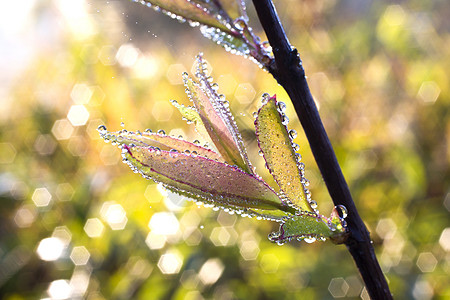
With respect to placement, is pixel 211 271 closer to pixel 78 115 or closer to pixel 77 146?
pixel 77 146

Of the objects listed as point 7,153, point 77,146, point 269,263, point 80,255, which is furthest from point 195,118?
point 7,153

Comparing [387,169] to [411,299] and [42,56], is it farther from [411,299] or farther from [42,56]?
[42,56]

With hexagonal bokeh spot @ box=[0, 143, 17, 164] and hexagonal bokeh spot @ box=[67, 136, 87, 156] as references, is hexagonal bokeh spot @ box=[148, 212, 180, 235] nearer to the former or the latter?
hexagonal bokeh spot @ box=[67, 136, 87, 156]

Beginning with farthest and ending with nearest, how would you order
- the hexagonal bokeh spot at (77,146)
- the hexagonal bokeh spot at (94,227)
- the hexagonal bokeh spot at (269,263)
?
the hexagonal bokeh spot at (77,146) < the hexagonal bokeh spot at (94,227) < the hexagonal bokeh spot at (269,263)

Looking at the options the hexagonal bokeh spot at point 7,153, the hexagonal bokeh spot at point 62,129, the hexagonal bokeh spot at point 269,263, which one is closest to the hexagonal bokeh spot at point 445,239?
the hexagonal bokeh spot at point 269,263

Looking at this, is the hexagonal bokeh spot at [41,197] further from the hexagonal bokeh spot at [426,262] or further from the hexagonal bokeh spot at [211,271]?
the hexagonal bokeh spot at [426,262]

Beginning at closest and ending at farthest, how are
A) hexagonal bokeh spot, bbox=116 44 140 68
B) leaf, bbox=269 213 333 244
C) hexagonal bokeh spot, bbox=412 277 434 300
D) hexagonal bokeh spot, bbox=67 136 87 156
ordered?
1. leaf, bbox=269 213 333 244
2. hexagonal bokeh spot, bbox=412 277 434 300
3. hexagonal bokeh spot, bbox=67 136 87 156
4. hexagonal bokeh spot, bbox=116 44 140 68

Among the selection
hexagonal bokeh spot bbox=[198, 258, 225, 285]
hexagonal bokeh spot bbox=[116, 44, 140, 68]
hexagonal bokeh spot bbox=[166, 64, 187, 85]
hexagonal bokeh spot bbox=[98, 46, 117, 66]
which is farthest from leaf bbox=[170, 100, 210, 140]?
hexagonal bokeh spot bbox=[116, 44, 140, 68]
